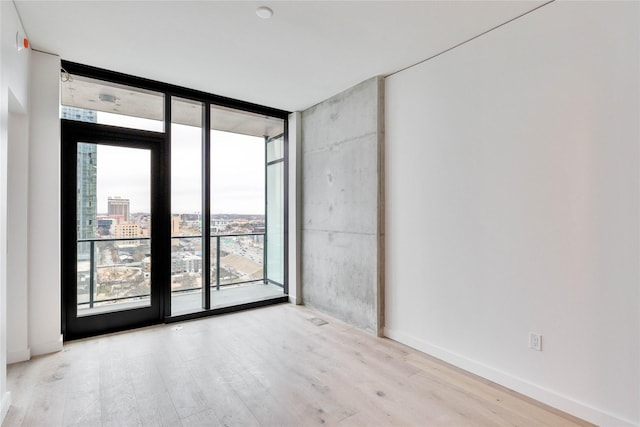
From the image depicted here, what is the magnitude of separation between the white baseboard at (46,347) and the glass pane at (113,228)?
41 centimetres

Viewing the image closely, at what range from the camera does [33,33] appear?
2766 mm

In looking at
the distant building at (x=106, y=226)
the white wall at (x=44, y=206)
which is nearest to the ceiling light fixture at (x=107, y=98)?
the white wall at (x=44, y=206)

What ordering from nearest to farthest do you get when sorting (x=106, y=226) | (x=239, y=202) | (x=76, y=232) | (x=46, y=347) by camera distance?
(x=46, y=347) < (x=76, y=232) < (x=106, y=226) < (x=239, y=202)

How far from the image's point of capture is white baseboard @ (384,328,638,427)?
204 centimetres

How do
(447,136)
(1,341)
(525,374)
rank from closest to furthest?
(1,341) → (525,374) → (447,136)

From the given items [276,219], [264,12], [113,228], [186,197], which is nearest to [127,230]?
[113,228]

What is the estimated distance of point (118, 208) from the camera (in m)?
3.73

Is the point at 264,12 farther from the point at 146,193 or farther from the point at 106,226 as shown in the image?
the point at 106,226

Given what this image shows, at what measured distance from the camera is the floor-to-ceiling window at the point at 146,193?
3484 mm

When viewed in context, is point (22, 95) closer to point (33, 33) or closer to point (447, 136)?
point (33, 33)

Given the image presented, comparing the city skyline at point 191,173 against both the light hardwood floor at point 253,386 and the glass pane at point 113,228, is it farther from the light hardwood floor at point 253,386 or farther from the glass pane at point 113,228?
the light hardwood floor at point 253,386

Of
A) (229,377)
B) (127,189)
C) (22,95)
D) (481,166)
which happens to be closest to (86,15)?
(22,95)

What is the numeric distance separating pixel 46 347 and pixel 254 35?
11.6ft

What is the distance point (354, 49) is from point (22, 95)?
9.64 feet
